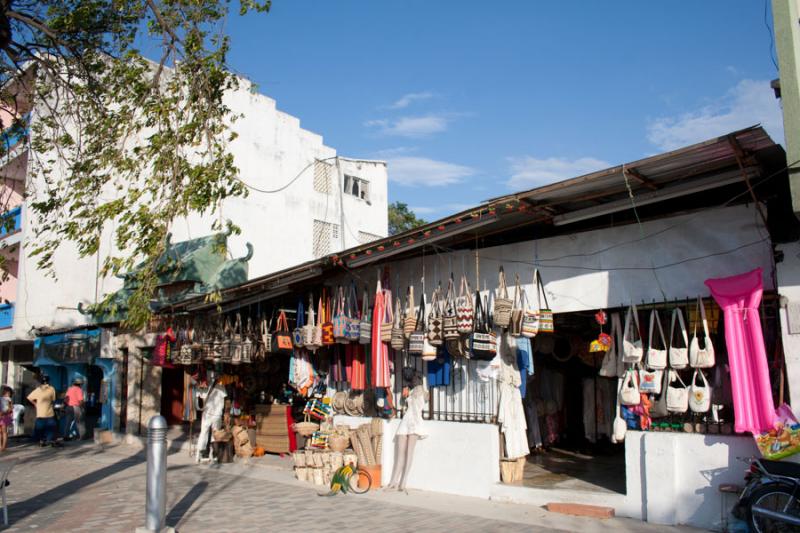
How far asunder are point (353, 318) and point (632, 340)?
4516 millimetres

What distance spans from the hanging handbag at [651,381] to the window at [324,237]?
18.6m

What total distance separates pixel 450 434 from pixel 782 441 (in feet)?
14.5

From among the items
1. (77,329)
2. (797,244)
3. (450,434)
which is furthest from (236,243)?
(797,244)

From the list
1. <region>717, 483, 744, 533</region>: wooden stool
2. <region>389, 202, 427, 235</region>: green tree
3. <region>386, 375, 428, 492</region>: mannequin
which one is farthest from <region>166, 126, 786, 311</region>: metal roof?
<region>389, 202, 427, 235</region>: green tree

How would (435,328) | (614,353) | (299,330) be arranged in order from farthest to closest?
(299,330)
(435,328)
(614,353)

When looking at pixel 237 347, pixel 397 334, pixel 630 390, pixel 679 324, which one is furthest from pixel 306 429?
pixel 679 324

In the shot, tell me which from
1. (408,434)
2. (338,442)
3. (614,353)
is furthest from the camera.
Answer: (338,442)

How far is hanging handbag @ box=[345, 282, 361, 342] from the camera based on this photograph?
1027 cm

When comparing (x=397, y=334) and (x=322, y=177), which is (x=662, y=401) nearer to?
(x=397, y=334)

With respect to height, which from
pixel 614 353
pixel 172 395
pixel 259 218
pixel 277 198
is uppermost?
pixel 277 198

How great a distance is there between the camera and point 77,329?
19.5 metres

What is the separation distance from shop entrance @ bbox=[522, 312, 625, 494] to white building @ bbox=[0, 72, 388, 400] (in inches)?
476

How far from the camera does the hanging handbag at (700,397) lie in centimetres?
714

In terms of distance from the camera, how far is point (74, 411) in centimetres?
1834
